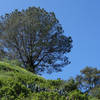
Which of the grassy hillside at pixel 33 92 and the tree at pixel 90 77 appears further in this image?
the tree at pixel 90 77

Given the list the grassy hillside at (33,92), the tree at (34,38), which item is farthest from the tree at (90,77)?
the grassy hillside at (33,92)

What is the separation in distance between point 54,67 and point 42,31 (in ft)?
12.0

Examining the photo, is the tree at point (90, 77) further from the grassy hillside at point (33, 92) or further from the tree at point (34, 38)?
the grassy hillside at point (33, 92)

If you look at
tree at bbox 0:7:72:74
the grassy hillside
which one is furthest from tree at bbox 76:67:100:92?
the grassy hillside

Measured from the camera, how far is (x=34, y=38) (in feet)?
66.2

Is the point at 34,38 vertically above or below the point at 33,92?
above

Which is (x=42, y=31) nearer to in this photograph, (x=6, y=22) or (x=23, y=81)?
(x=6, y=22)

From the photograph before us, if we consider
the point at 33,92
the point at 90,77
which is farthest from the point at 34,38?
the point at 33,92

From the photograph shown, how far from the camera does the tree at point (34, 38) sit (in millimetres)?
20047

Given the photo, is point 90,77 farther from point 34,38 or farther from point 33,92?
point 33,92

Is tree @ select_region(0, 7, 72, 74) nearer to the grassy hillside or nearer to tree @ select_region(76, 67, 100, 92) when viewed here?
tree @ select_region(76, 67, 100, 92)

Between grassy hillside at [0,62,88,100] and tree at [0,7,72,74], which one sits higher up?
tree at [0,7,72,74]

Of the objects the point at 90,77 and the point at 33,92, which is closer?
the point at 33,92

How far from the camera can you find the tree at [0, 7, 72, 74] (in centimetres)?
2005
